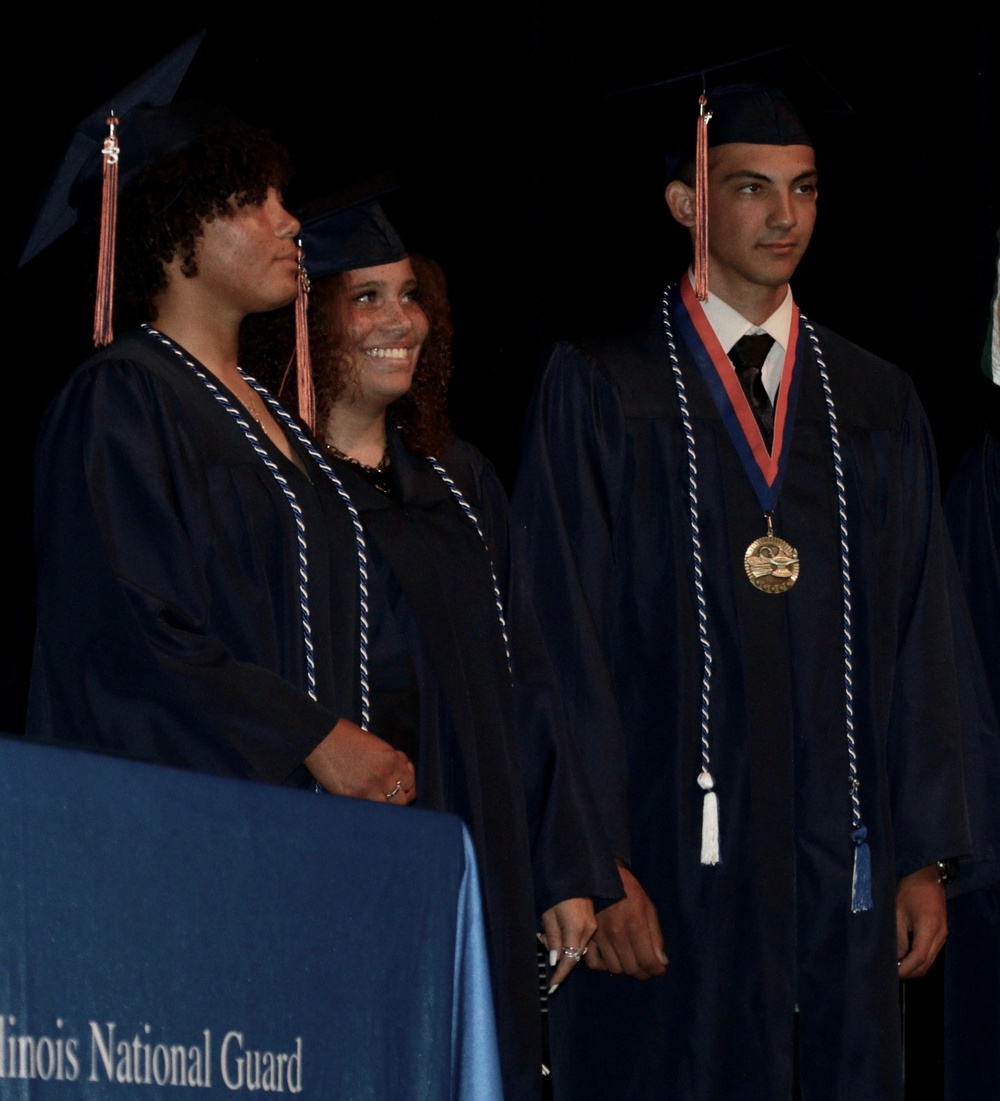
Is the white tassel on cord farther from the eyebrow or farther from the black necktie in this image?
the eyebrow

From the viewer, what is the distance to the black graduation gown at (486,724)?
2.85m

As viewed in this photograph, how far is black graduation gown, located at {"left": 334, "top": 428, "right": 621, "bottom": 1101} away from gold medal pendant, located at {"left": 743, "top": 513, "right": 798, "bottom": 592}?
425 millimetres

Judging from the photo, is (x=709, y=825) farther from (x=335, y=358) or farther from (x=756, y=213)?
(x=756, y=213)

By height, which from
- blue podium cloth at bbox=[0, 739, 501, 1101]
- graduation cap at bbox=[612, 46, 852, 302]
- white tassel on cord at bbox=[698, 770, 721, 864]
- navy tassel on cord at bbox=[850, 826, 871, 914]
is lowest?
blue podium cloth at bbox=[0, 739, 501, 1101]

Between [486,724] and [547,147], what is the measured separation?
1.77 meters

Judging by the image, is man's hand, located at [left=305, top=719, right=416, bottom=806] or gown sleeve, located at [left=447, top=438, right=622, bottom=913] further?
gown sleeve, located at [left=447, top=438, right=622, bottom=913]

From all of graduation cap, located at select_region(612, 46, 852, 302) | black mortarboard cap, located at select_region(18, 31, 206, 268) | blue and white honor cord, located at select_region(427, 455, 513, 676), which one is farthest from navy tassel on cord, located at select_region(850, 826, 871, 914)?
black mortarboard cap, located at select_region(18, 31, 206, 268)

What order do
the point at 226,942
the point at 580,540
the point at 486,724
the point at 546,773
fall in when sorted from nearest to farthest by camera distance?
the point at 226,942 < the point at 486,724 < the point at 546,773 < the point at 580,540

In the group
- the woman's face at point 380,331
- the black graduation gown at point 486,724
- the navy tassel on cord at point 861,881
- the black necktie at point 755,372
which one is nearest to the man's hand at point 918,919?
the navy tassel on cord at point 861,881

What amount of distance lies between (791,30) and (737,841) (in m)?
2.01

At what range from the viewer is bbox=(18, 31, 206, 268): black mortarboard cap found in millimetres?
2838

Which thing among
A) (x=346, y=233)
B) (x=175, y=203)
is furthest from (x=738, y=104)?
(x=175, y=203)

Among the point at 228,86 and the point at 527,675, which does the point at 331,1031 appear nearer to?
the point at 527,675

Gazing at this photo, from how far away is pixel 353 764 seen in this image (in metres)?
2.40
